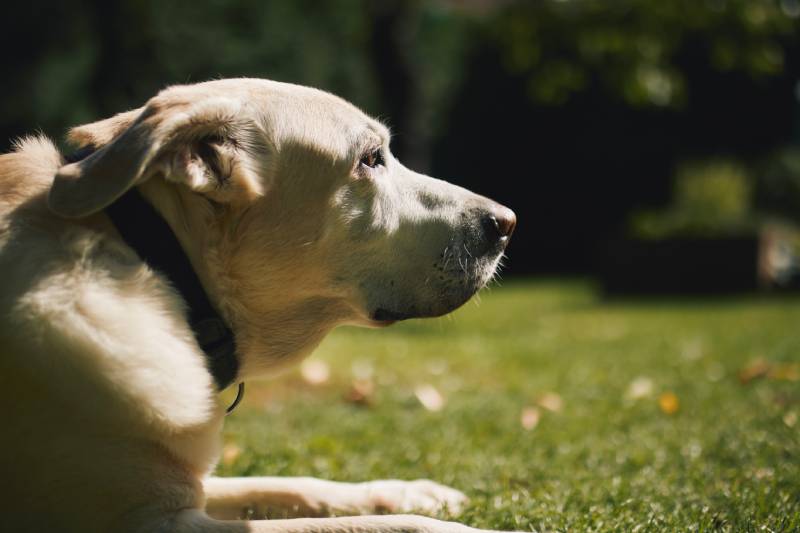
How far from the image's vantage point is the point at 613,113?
1612 cm

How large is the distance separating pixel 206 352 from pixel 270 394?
279cm

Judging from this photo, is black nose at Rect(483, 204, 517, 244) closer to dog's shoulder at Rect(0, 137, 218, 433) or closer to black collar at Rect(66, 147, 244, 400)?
black collar at Rect(66, 147, 244, 400)

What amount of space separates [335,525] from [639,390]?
3.36 m

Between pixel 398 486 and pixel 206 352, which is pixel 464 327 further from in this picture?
pixel 206 352

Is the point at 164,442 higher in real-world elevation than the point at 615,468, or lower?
higher

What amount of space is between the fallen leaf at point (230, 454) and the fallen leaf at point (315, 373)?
175cm

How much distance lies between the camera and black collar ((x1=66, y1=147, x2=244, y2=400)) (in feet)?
7.26

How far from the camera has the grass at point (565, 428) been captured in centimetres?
277

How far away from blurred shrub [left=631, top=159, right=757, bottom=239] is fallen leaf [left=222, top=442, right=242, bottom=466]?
9596 mm

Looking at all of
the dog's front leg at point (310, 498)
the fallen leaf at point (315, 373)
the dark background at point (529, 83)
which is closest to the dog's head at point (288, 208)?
the dog's front leg at point (310, 498)

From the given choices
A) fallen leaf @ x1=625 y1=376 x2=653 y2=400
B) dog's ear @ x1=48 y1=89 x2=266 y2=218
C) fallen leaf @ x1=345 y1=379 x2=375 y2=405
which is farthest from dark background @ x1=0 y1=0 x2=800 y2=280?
dog's ear @ x1=48 y1=89 x2=266 y2=218

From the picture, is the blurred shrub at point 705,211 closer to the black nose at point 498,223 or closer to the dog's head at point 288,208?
the black nose at point 498,223

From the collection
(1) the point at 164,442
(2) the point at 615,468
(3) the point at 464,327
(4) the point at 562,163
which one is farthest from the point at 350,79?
(1) the point at 164,442

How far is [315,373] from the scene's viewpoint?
5.50 m
